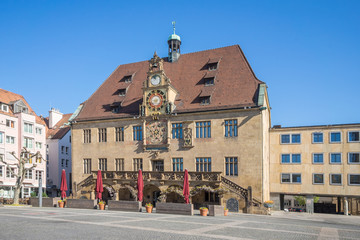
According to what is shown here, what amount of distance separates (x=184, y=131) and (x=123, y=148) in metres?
8.70

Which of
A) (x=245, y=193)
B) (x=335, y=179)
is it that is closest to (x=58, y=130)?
(x=245, y=193)

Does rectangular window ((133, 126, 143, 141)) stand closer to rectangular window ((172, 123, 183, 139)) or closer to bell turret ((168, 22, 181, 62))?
rectangular window ((172, 123, 183, 139))

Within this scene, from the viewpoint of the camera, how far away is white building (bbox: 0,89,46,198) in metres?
54.1

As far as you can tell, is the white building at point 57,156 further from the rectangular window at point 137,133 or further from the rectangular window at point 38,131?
the rectangular window at point 137,133

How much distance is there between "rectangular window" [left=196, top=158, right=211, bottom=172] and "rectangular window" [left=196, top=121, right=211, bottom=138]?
2662 mm

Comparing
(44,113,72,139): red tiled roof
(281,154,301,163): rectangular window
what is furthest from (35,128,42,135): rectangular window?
(281,154,301,163): rectangular window

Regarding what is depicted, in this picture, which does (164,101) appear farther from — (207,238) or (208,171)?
(207,238)

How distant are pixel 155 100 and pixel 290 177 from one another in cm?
1791

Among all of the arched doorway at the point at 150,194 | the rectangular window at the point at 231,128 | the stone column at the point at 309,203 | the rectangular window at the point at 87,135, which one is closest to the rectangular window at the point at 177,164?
the arched doorway at the point at 150,194

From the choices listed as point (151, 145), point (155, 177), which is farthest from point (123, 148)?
point (155, 177)

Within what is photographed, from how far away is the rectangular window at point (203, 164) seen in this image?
42125 mm

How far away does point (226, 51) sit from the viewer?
48469 mm

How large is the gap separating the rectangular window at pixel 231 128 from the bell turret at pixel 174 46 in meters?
14.9

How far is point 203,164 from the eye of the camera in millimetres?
→ 42375
